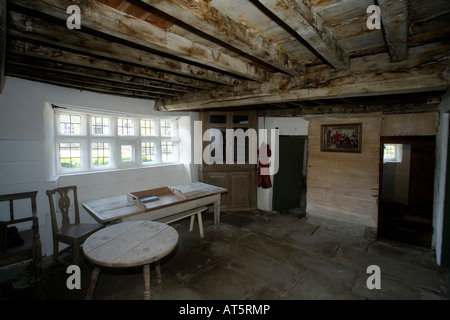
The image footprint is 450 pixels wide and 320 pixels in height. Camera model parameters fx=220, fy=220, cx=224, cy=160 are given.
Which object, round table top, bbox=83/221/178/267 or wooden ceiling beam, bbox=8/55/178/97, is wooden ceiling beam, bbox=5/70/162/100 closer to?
wooden ceiling beam, bbox=8/55/178/97

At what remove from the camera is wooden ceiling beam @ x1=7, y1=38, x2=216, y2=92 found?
2223 mm

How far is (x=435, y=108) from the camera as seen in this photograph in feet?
13.2

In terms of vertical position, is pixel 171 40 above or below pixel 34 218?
above

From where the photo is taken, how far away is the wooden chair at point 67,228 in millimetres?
3244

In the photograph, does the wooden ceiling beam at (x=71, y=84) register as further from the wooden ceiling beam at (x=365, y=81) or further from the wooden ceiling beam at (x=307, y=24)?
the wooden ceiling beam at (x=307, y=24)

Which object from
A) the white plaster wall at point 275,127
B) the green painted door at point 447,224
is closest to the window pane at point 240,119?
the white plaster wall at point 275,127

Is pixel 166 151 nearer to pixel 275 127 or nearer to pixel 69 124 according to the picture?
pixel 69 124

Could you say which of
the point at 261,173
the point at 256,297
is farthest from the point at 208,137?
the point at 256,297

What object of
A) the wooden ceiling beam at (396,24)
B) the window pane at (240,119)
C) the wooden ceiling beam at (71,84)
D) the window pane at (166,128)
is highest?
the wooden ceiling beam at (71,84)

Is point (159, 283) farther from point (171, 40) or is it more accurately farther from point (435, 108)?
point (435, 108)

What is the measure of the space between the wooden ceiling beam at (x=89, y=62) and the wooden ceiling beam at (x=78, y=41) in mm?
260

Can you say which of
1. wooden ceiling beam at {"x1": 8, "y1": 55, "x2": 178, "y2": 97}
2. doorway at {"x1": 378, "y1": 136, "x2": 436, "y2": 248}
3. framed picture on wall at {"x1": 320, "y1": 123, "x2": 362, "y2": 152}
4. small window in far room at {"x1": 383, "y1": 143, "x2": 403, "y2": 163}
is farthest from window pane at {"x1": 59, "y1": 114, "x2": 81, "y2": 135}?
small window in far room at {"x1": 383, "y1": 143, "x2": 403, "y2": 163}

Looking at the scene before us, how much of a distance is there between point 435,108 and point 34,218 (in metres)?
6.67
